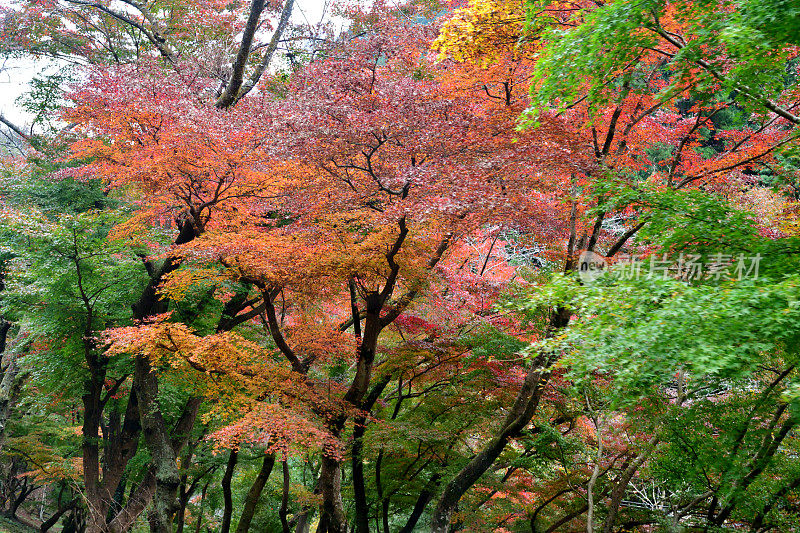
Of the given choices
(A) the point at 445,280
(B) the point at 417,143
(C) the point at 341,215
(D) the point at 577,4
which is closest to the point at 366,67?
(B) the point at 417,143

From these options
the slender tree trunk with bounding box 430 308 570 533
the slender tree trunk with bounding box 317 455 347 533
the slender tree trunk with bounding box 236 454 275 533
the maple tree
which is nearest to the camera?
the maple tree

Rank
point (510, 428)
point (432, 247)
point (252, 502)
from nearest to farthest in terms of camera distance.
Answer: point (510, 428) → point (432, 247) → point (252, 502)

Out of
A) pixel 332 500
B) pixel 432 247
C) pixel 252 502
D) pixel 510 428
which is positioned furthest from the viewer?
pixel 252 502

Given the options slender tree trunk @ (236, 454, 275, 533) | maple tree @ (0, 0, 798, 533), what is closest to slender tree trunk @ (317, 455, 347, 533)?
maple tree @ (0, 0, 798, 533)

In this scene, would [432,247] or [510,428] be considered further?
[432,247]

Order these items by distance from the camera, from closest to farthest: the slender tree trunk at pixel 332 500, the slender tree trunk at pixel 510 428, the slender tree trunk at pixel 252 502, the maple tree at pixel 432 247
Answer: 1. the maple tree at pixel 432 247
2. the slender tree trunk at pixel 510 428
3. the slender tree trunk at pixel 332 500
4. the slender tree trunk at pixel 252 502

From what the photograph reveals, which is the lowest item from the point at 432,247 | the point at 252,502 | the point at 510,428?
the point at 252,502

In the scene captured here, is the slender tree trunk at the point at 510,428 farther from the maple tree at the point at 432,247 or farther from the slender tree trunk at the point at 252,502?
the slender tree trunk at the point at 252,502

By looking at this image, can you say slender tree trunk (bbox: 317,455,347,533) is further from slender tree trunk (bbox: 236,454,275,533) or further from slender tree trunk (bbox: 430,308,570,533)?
slender tree trunk (bbox: 236,454,275,533)

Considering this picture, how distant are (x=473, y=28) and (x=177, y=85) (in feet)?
18.4

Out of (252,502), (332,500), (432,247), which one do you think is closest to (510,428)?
(332,500)

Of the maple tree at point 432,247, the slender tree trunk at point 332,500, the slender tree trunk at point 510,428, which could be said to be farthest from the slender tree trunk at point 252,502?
the slender tree trunk at point 510,428

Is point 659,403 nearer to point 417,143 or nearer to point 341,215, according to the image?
point 417,143

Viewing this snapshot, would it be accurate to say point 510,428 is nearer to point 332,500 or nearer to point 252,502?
point 332,500
